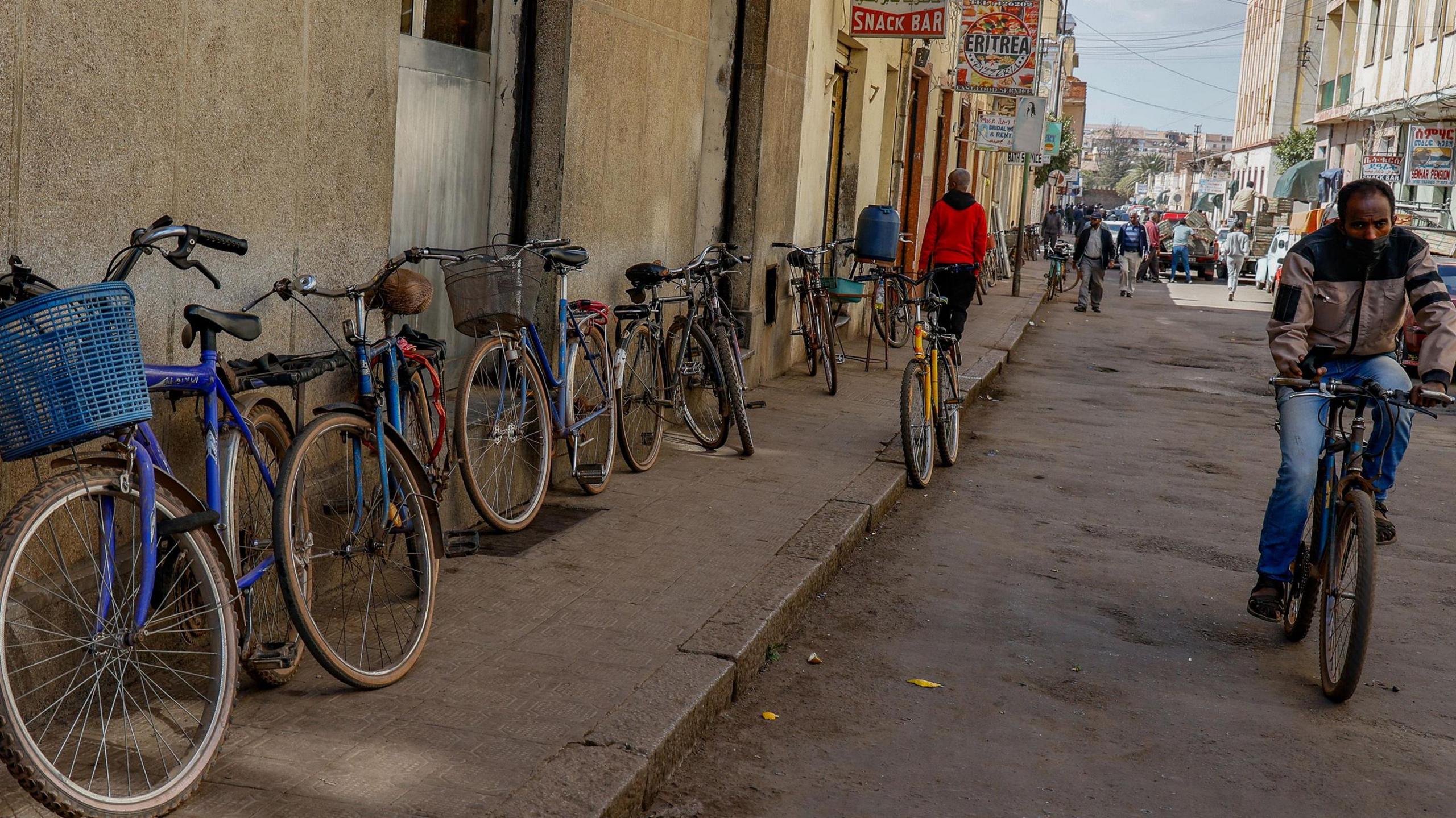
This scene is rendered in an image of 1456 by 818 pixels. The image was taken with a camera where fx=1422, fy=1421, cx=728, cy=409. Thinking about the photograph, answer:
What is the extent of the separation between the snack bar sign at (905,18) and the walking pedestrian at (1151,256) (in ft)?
81.4

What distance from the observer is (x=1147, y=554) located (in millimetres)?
7293

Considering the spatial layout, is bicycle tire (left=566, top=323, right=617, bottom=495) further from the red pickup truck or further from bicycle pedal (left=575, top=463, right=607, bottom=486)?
the red pickup truck

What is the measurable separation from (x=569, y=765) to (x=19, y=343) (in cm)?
166

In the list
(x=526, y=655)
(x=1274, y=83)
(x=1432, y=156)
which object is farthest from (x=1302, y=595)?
(x=1274, y=83)

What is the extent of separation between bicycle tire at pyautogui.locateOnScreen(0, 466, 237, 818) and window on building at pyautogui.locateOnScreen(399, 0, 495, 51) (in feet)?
9.20

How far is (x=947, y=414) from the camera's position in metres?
9.05

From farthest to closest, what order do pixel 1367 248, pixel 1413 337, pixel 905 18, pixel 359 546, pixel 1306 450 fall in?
pixel 1413 337 → pixel 905 18 → pixel 1367 248 → pixel 1306 450 → pixel 359 546

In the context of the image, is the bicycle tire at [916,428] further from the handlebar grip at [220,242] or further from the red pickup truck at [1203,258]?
the red pickup truck at [1203,258]

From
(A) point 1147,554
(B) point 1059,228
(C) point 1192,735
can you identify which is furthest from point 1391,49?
(C) point 1192,735

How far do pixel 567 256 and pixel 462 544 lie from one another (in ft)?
5.44

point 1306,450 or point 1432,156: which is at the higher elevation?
point 1432,156

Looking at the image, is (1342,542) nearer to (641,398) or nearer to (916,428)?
(916,428)

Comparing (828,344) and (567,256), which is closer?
(567,256)

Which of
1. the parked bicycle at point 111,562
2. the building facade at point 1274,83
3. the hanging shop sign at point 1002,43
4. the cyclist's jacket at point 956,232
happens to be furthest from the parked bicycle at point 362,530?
the building facade at point 1274,83
